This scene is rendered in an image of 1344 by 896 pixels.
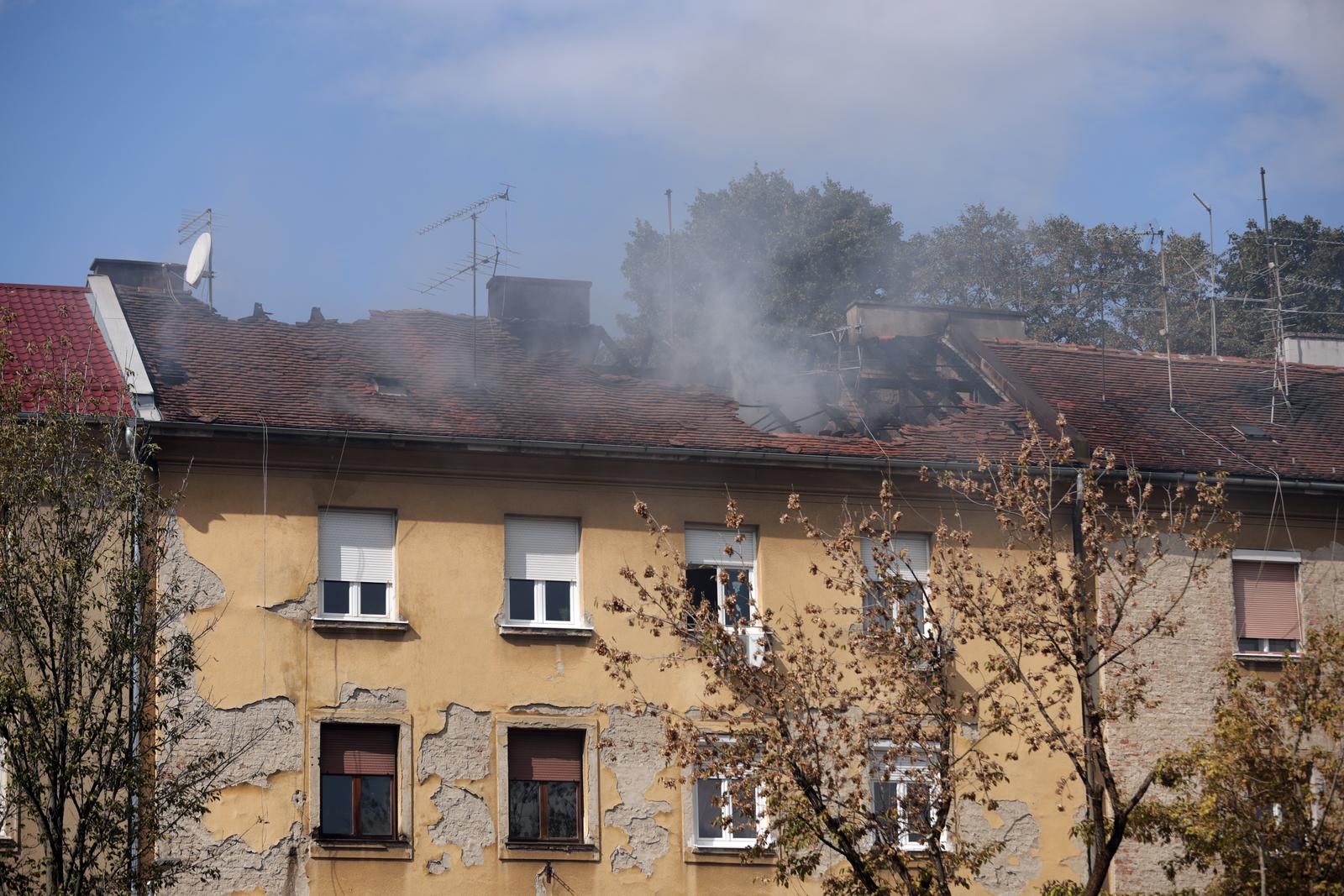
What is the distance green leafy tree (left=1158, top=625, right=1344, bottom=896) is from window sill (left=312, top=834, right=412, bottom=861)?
306 inches

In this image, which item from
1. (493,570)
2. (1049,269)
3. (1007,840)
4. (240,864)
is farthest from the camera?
(1049,269)

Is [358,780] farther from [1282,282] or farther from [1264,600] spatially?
[1282,282]

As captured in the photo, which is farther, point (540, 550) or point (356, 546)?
point (540, 550)

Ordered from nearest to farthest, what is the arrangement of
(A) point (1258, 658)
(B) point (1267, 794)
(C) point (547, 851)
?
(B) point (1267, 794)
(C) point (547, 851)
(A) point (1258, 658)

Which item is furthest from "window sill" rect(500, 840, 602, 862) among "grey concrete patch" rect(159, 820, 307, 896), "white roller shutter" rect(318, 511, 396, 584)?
"white roller shutter" rect(318, 511, 396, 584)

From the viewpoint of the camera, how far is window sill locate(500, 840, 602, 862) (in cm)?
2014

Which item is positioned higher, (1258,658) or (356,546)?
(356,546)

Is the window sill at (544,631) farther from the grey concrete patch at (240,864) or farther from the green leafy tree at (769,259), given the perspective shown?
the green leafy tree at (769,259)

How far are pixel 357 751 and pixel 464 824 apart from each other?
54.3 inches

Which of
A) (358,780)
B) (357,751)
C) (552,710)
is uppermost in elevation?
(552,710)

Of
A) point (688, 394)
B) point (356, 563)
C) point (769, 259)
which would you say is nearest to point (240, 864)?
point (356, 563)

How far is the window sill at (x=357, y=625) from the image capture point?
20.3 meters

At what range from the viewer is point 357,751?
2016 centimetres

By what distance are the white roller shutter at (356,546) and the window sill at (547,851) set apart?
3201 mm
